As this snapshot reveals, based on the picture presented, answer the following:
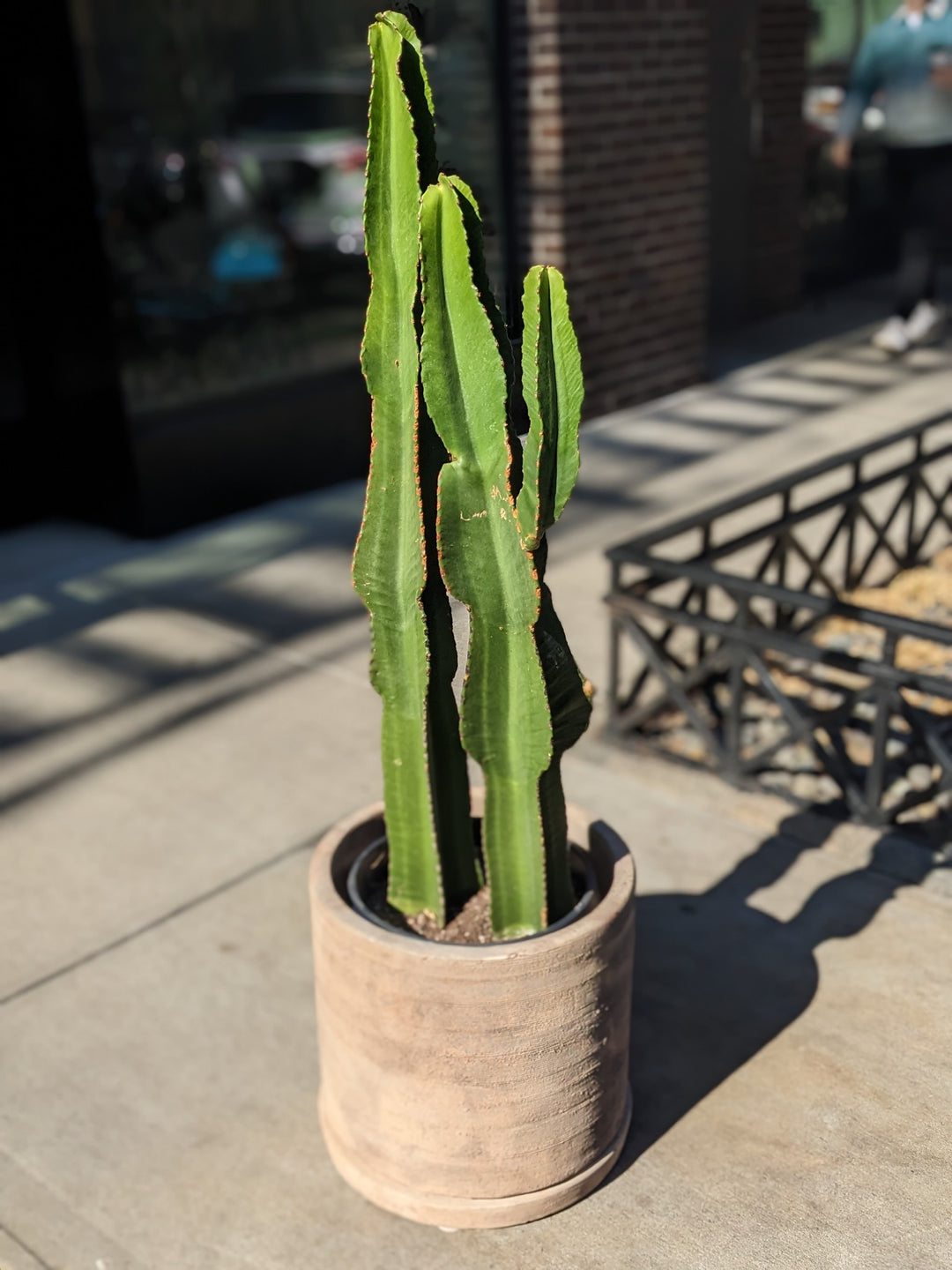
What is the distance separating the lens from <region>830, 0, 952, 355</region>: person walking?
9.63 m

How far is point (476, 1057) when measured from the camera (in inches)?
110

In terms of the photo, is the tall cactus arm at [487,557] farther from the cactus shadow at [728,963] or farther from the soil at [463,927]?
the cactus shadow at [728,963]

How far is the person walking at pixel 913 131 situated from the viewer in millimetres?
9633

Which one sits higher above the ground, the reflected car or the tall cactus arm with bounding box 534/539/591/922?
the reflected car

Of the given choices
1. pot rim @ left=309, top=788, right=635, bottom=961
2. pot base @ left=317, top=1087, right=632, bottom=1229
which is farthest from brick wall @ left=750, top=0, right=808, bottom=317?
pot base @ left=317, top=1087, right=632, bottom=1229

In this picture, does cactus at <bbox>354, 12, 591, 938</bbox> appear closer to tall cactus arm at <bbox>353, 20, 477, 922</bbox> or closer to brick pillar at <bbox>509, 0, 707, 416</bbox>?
tall cactus arm at <bbox>353, 20, 477, 922</bbox>

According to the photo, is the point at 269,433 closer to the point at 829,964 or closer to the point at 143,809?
the point at 143,809

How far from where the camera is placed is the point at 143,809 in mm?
4668

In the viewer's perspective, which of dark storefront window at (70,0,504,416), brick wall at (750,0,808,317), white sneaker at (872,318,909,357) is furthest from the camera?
brick wall at (750,0,808,317)

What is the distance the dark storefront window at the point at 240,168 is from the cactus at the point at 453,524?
4263 millimetres

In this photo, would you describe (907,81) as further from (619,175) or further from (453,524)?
(453,524)

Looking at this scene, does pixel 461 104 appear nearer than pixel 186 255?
No

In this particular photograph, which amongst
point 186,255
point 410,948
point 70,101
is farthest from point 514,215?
point 410,948

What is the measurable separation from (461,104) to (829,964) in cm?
588
